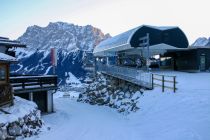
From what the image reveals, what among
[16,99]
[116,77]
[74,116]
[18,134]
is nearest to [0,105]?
[18,134]

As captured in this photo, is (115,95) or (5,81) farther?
(115,95)

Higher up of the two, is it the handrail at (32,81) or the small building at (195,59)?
the small building at (195,59)

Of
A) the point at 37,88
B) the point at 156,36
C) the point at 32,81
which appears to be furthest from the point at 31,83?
the point at 156,36

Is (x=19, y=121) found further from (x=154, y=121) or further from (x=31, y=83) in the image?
(x=154, y=121)

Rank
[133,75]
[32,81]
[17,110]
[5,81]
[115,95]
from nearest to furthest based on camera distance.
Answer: [17,110], [5,81], [32,81], [133,75], [115,95]

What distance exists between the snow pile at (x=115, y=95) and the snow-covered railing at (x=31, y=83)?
704 centimetres

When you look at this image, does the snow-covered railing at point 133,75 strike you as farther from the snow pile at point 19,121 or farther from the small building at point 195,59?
the snow pile at point 19,121

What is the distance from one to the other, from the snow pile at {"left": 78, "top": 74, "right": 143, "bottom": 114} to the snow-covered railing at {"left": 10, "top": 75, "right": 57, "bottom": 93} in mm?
7042

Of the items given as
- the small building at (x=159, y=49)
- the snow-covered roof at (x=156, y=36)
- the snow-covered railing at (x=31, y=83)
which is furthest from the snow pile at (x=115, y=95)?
the snow-covered railing at (x=31, y=83)

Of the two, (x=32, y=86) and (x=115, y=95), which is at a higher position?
(x=32, y=86)

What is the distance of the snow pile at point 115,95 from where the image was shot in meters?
28.1

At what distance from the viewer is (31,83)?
2662 cm

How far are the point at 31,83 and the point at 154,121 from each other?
11946 millimetres

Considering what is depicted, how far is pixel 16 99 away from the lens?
78.3ft
